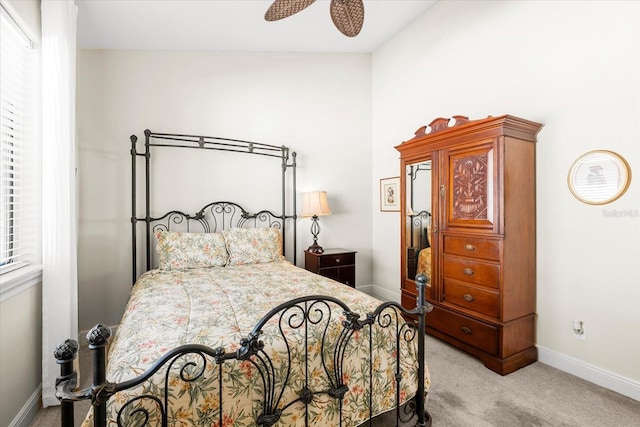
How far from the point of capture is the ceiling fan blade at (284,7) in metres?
2.07

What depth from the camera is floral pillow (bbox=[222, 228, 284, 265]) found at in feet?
10.3

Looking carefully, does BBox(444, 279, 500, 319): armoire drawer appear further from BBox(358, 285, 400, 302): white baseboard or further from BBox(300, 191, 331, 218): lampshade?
BBox(300, 191, 331, 218): lampshade

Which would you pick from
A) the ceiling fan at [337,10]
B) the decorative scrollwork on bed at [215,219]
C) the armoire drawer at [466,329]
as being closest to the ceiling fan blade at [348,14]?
the ceiling fan at [337,10]

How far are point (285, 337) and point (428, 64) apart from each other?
335 cm

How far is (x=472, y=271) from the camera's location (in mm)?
2549

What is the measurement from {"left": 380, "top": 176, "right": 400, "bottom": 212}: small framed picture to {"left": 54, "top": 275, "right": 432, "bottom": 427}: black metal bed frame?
7.70ft

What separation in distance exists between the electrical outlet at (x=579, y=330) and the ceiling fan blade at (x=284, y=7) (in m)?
2.92

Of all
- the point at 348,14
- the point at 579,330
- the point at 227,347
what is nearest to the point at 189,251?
the point at 227,347

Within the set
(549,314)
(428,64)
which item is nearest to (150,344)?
(549,314)

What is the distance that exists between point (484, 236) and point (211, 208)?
2718 millimetres

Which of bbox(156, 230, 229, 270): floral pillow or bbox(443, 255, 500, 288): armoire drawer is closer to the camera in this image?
bbox(443, 255, 500, 288): armoire drawer

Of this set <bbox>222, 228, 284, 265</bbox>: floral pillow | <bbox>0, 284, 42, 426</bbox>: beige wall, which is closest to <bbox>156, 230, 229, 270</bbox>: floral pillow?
<bbox>222, 228, 284, 265</bbox>: floral pillow

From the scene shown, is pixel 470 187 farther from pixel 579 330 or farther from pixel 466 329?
pixel 579 330

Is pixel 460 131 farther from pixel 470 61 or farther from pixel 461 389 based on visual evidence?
pixel 461 389
